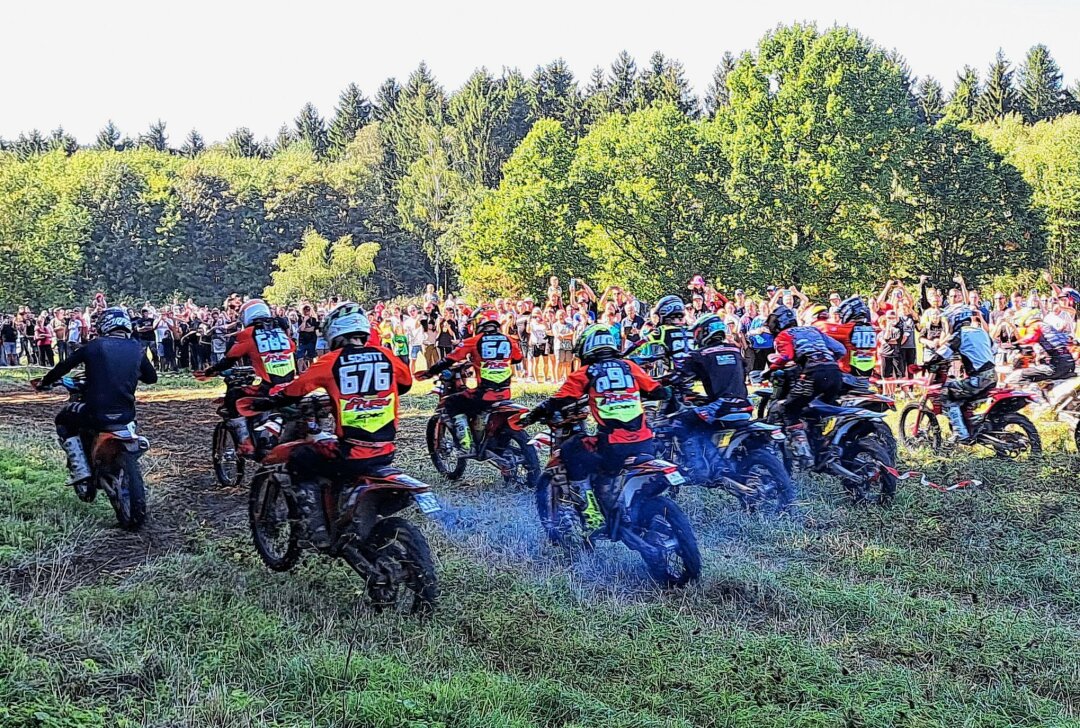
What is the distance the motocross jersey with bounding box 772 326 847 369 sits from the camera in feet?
32.2

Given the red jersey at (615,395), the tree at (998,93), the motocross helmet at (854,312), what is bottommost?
the red jersey at (615,395)

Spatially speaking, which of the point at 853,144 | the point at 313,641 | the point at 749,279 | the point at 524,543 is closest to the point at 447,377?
the point at 524,543

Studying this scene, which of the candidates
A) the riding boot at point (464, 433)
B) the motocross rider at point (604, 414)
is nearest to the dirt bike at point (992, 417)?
the motocross rider at point (604, 414)

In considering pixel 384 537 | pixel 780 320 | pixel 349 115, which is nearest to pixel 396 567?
pixel 384 537

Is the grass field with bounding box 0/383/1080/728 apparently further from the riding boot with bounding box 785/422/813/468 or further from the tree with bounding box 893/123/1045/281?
the tree with bounding box 893/123/1045/281

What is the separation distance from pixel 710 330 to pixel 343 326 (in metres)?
4.20

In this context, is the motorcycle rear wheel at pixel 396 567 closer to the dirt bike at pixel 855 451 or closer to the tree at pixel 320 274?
the dirt bike at pixel 855 451

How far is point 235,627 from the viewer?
5789 millimetres

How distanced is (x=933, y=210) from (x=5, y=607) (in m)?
41.3

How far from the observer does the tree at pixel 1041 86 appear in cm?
7800

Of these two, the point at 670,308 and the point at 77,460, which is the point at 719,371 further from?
the point at 77,460

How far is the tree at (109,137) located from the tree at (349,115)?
24323mm

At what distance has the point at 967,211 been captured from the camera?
40.9 m

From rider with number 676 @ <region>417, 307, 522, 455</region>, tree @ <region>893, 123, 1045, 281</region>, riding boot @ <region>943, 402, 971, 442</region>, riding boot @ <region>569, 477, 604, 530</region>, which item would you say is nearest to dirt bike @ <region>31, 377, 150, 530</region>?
rider with number 676 @ <region>417, 307, 522, 455</region>
